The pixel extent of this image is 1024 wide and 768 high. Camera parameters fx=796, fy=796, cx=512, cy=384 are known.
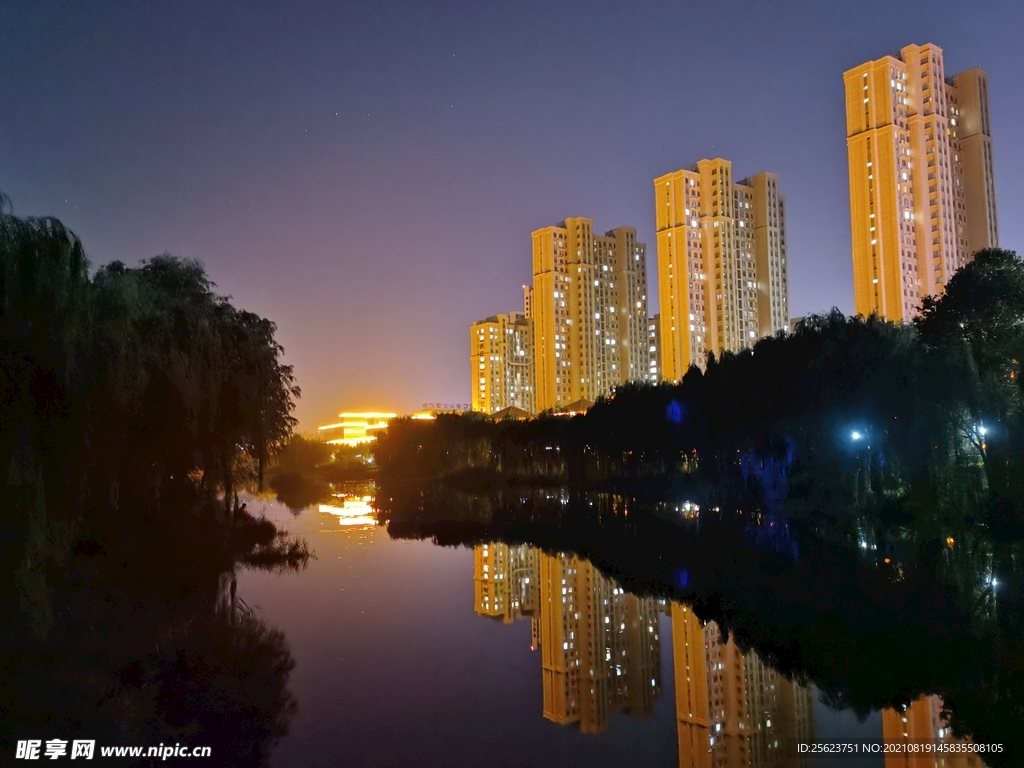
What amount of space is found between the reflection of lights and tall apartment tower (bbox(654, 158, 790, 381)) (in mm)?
61616

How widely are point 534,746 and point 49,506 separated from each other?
402 inches

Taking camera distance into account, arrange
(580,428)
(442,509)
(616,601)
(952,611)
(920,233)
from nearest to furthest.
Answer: (952,611) → (616,601) → (442,509) → (580,428) → (920,233)

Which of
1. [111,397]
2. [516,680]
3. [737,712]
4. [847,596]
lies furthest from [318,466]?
[737,712]

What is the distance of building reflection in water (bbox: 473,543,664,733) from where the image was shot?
11.1 meters

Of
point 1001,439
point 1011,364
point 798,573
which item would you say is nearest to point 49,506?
point 798,573

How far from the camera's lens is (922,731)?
8.89m

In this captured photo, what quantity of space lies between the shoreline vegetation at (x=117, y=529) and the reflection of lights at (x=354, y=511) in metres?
9.52

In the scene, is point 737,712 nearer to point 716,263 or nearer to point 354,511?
point 354,511

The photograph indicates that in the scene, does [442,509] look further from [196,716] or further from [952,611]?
[196,716]

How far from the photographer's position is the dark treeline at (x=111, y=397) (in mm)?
13578

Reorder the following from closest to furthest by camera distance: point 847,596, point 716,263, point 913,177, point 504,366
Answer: point 847,596, point 913,177, point 716,263, point 504,366

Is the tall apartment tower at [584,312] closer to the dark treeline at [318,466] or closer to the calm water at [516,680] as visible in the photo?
the dark treeline at [318,466]

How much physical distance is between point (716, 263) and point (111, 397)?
97858 millimetres

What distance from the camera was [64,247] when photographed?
1448 cm
